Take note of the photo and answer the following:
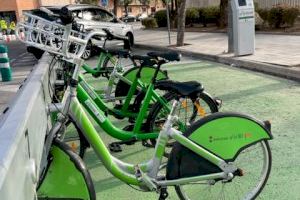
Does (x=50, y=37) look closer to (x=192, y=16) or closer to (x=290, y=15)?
(x=290, y=15)

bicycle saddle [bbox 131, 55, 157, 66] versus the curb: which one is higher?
bicycle saddle [bbox 131, 55, 157, 66]

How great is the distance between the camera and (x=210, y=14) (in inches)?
994

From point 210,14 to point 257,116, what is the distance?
66.6 feet

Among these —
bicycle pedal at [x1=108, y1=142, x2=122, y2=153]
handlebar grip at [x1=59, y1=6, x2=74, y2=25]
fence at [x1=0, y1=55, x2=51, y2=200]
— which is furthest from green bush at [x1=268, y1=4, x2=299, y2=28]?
fence at [x1=0, y1=55, x2=51, y2=200]

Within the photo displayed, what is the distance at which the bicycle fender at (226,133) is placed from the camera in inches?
118

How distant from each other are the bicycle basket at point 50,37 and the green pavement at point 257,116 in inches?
54.4

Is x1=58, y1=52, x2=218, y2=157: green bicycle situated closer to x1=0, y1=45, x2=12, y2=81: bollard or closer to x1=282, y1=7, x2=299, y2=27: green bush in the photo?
x1=0, y1=45, x2=12, y2=81: bollard

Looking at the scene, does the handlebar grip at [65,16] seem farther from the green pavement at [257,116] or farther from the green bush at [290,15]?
the green bush at [290,15]

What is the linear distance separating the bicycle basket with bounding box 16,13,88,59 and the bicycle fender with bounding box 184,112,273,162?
1.05 m

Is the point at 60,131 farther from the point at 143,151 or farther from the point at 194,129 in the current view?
the point at 143,151

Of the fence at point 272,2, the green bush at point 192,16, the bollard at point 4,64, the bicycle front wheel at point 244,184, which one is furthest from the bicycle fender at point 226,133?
the green bush at point 192,16

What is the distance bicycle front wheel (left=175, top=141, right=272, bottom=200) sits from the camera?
328 centimetres

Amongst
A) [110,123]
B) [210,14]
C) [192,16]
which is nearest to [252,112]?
[110,123]

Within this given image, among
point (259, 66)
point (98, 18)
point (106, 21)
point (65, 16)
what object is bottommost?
point (259, 66)
